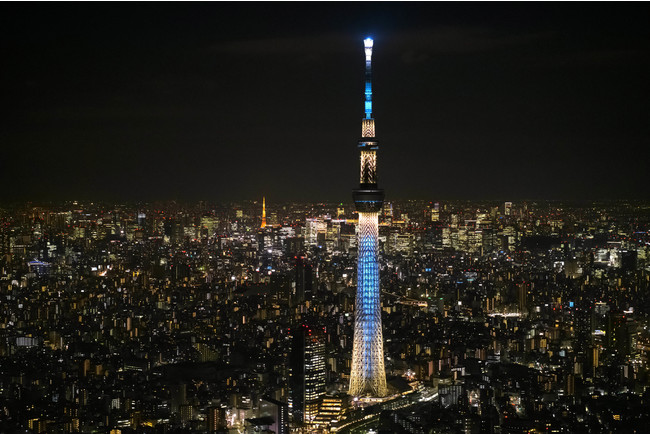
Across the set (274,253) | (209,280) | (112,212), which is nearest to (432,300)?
(274,253)

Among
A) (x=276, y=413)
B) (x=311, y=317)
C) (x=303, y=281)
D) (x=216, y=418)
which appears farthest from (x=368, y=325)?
(x=303, y=281)

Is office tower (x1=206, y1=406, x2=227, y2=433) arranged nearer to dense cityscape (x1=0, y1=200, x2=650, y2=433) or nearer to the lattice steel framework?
dense cityscape (x1=0, y1=200, x2=650, y2=433)

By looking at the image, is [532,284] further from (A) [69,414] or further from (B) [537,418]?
(A) [69,414]

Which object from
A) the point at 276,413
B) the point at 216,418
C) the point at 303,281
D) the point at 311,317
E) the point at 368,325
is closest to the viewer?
the point at 216,418

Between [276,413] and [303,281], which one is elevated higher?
[303,281]

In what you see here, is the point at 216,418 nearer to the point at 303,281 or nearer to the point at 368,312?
the point at 368,312
